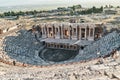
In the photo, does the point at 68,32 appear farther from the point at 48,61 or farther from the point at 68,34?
the point at 48,61

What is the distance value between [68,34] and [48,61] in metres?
17.6

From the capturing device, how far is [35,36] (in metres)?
65.7

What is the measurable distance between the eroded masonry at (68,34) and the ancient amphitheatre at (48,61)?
7.85 ft

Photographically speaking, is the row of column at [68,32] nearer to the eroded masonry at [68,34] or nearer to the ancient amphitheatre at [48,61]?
the eroded masonry at [68,34]

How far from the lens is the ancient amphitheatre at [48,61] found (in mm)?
22031

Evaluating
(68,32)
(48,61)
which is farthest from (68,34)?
(48,61)

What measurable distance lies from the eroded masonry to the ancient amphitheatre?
239cm

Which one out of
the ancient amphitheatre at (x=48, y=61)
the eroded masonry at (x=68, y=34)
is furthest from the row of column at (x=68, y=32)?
the ancient amphitheatre at (x=48, y=61)

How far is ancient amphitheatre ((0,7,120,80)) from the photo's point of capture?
72.3 ft

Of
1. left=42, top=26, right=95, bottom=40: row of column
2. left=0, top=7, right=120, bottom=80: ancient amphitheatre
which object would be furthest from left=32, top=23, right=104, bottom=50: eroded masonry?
left=0, top=7, right=120, bottom=80: ancient amphitheatre

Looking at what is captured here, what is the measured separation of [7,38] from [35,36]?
31.3ft

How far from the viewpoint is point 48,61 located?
48.8m

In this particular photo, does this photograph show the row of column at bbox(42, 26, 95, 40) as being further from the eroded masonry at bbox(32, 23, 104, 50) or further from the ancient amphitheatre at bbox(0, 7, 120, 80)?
the ancient amphitheatre at bbox(0, 7, 120, 80)

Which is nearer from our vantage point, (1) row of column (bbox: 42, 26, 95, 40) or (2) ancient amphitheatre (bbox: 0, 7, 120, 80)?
(2) ancient amphitheatre (bbox: 0, 7, 120, 80)
